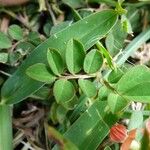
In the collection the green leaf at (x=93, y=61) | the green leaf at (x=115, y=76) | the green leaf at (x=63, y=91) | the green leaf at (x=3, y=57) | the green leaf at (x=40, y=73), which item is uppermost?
the green leaf at (x=3, y=57)

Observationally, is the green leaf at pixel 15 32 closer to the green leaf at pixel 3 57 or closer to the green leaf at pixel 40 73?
the green leaf at pixel 3 57

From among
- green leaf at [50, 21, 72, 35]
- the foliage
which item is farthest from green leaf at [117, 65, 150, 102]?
green leaf at [50, 21, 72, 35]

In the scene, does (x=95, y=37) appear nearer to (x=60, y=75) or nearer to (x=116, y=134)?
(x=60, y=75)

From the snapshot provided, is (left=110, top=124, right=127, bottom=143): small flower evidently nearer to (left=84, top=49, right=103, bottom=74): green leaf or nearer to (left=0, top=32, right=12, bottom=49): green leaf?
(left=84, top=49, right=103, bottom=74): green leaf

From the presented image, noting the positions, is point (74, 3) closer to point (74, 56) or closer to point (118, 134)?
point (74, 56)

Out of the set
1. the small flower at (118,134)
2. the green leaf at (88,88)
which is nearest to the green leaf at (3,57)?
the green leaf at (88,88)

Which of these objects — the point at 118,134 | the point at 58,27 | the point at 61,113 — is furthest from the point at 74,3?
the point at 118,134

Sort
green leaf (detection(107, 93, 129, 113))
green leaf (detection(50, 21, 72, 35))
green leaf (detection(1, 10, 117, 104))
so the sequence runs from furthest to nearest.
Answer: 1. green leaf (detection(50, 21, 72, 35))
2. green leaf (detection(1, 10, 117, 104))
3. green leaf (detection(107, 93, 129, 113))
